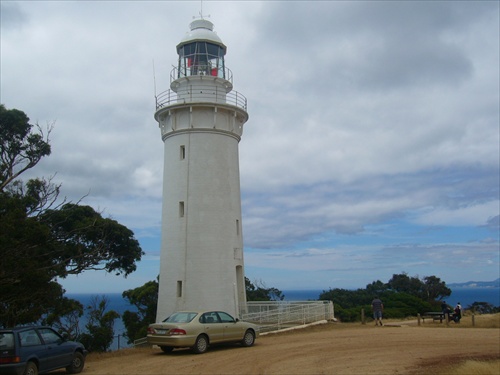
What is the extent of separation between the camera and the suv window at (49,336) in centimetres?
1285

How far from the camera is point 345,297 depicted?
4784cm

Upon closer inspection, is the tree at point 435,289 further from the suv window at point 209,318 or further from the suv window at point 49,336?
the suv window at point 49,336

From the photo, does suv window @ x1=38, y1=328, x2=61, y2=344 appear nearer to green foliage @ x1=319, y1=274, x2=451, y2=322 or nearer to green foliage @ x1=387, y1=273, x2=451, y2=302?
green foliage @ x1=319, y1=274, x2=451, y2=322

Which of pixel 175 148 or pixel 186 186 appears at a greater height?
pixel 175 148

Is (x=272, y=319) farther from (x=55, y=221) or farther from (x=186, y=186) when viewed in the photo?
(x=55, y=221)

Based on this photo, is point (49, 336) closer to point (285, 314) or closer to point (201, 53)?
point (285, 314)

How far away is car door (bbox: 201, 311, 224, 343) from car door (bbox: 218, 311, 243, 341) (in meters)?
0.19

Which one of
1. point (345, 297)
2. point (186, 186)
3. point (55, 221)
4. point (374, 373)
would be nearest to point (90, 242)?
point (55, 221)

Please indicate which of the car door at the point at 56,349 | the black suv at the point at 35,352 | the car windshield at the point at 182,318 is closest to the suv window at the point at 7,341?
the black suv at the point at 35,352

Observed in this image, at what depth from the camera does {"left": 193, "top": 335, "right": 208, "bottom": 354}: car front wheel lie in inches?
622

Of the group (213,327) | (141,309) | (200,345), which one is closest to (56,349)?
(200,345)

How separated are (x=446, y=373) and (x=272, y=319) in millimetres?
10977

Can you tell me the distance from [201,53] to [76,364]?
16.4 m

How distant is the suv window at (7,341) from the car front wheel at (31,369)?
60 cm
